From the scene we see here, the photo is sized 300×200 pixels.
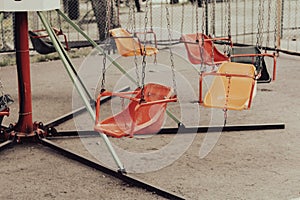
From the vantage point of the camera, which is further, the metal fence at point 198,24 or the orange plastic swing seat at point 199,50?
the metal fence at point 198,24

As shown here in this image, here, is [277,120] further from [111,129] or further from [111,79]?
[111,79]

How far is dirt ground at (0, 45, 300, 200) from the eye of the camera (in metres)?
4.48

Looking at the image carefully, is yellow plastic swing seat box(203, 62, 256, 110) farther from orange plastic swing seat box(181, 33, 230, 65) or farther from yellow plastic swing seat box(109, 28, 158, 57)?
yellow plastic swing seat box(109, 28, 158, 57)

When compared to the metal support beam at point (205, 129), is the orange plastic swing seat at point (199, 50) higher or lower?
higher

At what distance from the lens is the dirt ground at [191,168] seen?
4.48m

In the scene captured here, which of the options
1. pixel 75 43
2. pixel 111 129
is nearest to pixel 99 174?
pixel 111 129

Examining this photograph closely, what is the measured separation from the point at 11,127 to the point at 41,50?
6.96 ft

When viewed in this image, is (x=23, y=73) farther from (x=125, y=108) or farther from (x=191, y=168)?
(x=191, y=168)

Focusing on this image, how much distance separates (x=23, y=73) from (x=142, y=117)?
60.7 inches

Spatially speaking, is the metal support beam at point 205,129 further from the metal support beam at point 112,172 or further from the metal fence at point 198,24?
the metal fence at point 198,24

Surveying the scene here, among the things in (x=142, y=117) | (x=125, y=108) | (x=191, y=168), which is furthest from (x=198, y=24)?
(x=142, y=117)

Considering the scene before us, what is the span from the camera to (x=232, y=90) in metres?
5.75

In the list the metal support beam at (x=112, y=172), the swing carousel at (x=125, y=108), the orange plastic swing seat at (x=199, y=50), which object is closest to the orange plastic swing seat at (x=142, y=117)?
the swing carousel at (x=125, y=108)

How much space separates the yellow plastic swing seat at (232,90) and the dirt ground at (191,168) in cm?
42
